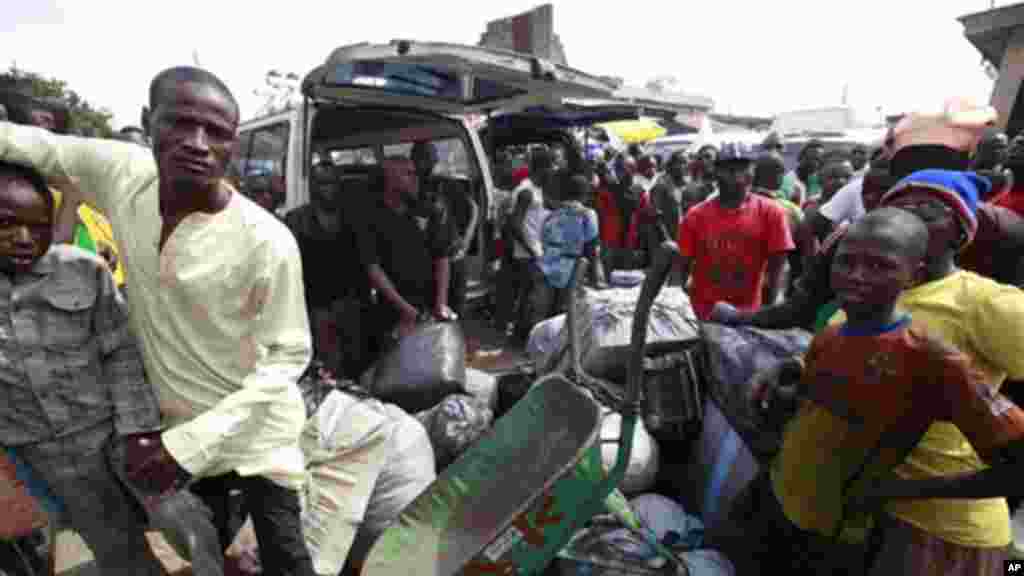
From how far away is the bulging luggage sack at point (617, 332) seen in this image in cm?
275

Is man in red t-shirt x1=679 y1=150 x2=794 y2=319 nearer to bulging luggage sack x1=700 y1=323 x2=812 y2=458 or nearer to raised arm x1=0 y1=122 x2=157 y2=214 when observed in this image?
bulging luggage sack x1=700 y1=323 x2=812 y2=458

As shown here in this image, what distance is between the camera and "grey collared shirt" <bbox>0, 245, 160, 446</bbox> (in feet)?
5.07

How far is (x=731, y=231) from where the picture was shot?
3.14 metres

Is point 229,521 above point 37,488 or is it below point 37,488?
below

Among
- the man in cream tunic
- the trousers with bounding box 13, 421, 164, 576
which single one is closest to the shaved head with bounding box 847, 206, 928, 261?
the man in cream tunic

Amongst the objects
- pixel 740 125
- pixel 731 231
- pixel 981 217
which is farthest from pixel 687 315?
pixel 740 125

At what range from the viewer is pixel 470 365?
5234 mm

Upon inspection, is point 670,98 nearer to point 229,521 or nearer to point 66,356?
point 229,521

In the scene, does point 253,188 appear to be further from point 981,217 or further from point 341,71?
point 981,217

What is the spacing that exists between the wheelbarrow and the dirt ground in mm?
1312

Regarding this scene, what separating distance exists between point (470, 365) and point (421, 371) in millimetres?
2234

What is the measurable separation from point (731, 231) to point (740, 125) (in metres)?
29.0

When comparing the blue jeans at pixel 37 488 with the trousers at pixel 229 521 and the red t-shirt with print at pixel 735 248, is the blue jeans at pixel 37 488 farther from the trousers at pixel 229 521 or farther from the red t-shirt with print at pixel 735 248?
the red t-shirt with print at pixel 735 248

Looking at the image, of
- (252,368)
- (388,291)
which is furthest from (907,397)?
(388,291)
